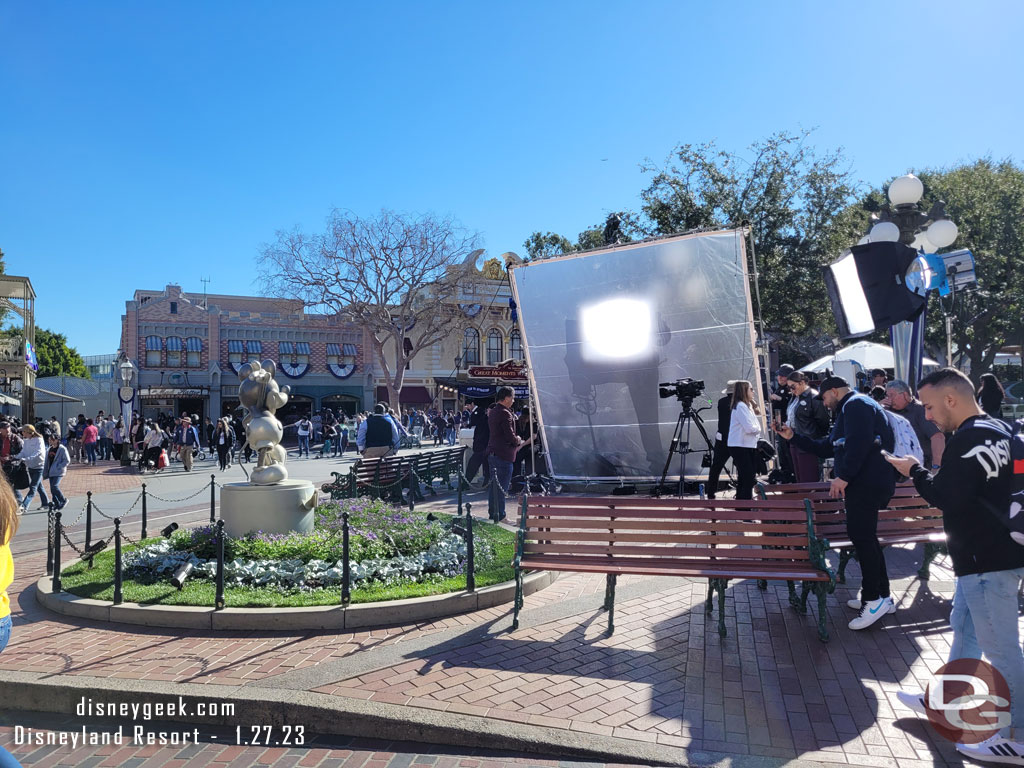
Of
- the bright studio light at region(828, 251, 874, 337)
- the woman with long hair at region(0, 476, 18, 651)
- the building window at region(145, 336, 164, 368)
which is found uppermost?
the building window at region(145, 336, 164, 368)

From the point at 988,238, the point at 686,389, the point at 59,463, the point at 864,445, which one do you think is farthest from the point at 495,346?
the point at 864,445

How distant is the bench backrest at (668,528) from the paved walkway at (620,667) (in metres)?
0.56

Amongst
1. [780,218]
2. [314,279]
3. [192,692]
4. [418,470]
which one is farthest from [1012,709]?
[314,279]

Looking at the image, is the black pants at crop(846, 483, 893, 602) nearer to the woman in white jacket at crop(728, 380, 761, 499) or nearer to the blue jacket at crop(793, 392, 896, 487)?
the blue jacket at crop(793, 392, 896, 487)

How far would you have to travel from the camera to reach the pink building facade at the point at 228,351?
123ft

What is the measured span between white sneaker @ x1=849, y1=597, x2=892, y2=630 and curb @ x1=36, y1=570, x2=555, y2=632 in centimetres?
279

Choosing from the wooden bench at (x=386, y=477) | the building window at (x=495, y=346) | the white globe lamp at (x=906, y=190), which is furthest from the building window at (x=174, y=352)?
the white globe lamp at (x=906, y=190)

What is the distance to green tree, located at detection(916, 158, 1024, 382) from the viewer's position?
25.1 meters

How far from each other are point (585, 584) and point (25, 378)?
90.3ft

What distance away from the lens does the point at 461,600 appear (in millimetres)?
5551

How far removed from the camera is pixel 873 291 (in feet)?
21.3

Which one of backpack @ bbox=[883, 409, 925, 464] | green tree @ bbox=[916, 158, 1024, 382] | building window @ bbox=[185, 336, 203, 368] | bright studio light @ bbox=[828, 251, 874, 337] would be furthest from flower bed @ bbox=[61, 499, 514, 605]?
building window @ bbox=[185, 336, 203, 368]

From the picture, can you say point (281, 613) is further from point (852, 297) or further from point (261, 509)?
point (852, 297)

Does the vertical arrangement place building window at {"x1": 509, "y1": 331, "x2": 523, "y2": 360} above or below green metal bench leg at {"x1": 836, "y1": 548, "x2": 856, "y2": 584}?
above
